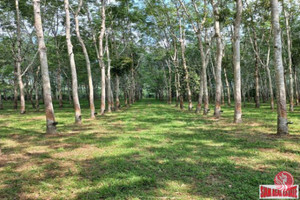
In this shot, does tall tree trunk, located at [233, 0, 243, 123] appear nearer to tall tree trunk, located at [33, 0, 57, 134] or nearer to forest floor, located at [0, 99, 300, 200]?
forest floor, located at [0, 99, 300, 200]

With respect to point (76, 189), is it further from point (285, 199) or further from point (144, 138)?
point (144, 138)

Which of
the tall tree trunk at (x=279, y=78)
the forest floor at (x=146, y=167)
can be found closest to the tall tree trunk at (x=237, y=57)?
the tall tree trunk at (x=279, y=78)

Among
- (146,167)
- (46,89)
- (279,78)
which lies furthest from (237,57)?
(46,89)

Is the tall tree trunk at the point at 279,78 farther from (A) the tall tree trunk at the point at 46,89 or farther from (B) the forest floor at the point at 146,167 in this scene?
(A) the tall tree trunk at the point at 46,89

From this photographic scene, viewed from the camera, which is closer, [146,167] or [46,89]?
[146,167]

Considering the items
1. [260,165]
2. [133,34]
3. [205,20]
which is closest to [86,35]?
[133,34]

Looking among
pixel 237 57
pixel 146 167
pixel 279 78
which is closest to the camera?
pixel 146 167

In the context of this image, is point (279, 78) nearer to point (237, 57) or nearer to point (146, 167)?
point (237, 57)

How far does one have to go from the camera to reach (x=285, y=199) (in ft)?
10.6

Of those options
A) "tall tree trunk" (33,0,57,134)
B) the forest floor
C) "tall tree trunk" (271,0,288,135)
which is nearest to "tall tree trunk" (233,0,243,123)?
"tall tree trunk" (271,0,288,135)

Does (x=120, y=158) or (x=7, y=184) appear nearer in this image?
(x=7, y=184)

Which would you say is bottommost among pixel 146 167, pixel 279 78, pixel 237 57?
pixel 146 167

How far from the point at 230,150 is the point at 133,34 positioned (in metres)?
27.0

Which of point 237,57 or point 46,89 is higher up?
point 237,57
